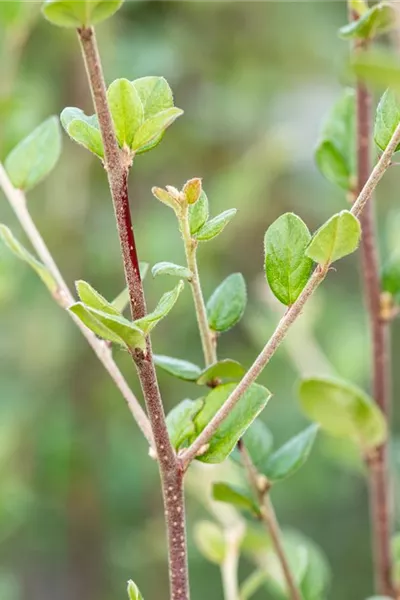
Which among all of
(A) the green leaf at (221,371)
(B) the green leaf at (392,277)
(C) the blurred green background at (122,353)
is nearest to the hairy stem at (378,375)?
(B) the green leaf at (392,277)

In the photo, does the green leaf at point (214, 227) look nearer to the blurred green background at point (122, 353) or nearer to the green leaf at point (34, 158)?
the green leaf at point (34, 158)

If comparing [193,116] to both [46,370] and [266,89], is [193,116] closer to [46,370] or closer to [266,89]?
[266,89]

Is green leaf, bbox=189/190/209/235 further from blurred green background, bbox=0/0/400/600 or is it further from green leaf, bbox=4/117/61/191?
blurred green background, bbox=0/0/400/600

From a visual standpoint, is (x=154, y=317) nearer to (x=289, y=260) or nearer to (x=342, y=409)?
(x=289, y=260)

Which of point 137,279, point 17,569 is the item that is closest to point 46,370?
point 17,569

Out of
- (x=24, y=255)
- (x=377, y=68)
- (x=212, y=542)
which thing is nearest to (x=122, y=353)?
(x=212, y=542)

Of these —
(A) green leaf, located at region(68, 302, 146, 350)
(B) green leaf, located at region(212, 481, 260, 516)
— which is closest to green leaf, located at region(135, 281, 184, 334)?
(A) green leaf, located at region(68, 302, 146, 350)
